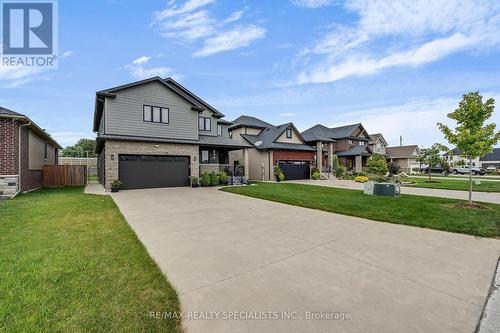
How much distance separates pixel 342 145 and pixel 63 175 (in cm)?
3354

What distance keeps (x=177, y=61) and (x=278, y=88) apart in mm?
9874

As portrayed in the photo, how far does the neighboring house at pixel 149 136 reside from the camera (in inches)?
553

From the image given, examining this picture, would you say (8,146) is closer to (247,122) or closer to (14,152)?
(14,152)

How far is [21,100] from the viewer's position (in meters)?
21.2

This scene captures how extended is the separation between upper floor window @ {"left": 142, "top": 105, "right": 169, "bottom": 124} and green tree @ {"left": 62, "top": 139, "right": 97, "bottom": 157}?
41.3 meters

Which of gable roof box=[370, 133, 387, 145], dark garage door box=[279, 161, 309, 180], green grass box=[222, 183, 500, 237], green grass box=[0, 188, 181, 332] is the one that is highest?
gable roof box=[370, 133, 387, 145]

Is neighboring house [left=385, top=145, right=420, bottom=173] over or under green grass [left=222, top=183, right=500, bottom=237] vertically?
over

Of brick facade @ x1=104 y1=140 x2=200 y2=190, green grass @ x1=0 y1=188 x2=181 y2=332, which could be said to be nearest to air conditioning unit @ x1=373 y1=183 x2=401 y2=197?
brick facade @ x1=104 y1=140 x2=200 y2=190

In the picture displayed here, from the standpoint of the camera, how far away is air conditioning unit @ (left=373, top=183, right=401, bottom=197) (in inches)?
475

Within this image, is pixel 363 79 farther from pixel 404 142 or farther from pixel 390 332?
pixel 404 142

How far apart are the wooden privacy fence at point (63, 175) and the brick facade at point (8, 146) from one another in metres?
5.98

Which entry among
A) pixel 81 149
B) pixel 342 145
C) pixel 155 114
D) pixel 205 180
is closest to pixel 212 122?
pixel 155 114

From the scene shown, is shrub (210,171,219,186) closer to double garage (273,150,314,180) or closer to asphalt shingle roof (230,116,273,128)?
double garage (273,150,314,180)

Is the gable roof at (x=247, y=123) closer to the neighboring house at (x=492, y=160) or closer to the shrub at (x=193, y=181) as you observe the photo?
the shrub at (x=193, y=181)
